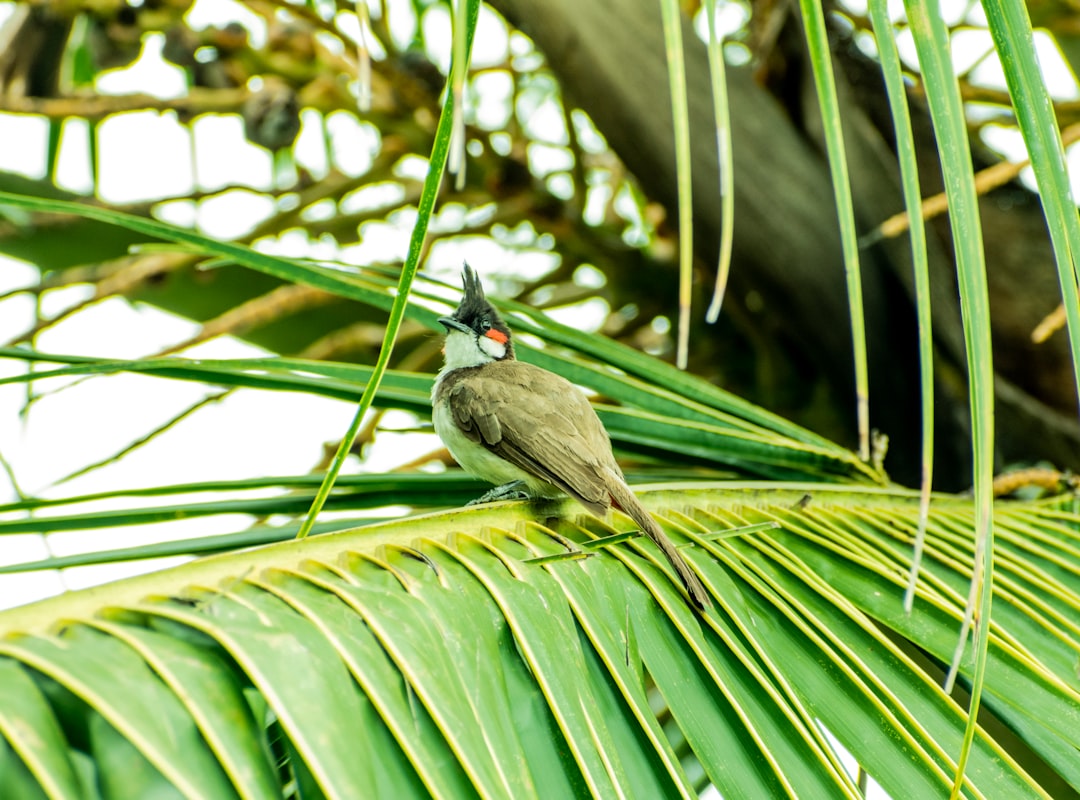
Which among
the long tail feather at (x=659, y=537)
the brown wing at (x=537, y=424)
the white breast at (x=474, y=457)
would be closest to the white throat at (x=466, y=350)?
the brown wing at (x=537, y=424)

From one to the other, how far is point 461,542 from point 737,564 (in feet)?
1.02

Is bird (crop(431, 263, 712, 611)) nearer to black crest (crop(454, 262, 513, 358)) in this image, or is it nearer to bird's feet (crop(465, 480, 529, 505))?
bird's feet (crop(465, 480, 529, 505))

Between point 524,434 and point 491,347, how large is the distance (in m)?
0.69

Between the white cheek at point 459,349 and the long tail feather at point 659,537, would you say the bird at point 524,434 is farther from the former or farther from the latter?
the white cheek at point 459,349

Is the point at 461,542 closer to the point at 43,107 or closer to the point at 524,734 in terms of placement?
the point at 524,734

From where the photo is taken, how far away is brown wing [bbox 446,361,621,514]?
1.53m

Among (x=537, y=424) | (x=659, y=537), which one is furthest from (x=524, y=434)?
(x=659, y=537)

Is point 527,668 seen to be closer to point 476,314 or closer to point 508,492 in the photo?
point 508,492

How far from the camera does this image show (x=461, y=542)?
3.42 feet

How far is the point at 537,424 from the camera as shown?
1742 mm

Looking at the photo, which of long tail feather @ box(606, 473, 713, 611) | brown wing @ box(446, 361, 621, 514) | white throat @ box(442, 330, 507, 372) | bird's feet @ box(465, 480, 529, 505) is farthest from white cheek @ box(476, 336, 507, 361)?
long tail feather @ box(606, 473, 713, 611)

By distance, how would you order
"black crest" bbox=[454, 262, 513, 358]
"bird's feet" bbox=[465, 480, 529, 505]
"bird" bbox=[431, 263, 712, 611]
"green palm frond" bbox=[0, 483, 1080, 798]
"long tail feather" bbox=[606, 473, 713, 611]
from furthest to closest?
1. "black crest" bbox=[454, 262, 513, 358]
2. "bird's feet" bbox=[465, 480, 529, 505]
3. "bird" bbox=[431, 263, 712, 611]
4. "long tail feather" bbox=[606, 473, 713, 611]
5. "green palm frond" bbox=[0, 483, 1080, 798]

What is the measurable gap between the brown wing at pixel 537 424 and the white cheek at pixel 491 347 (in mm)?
366

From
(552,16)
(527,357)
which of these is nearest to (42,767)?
(527,357)
